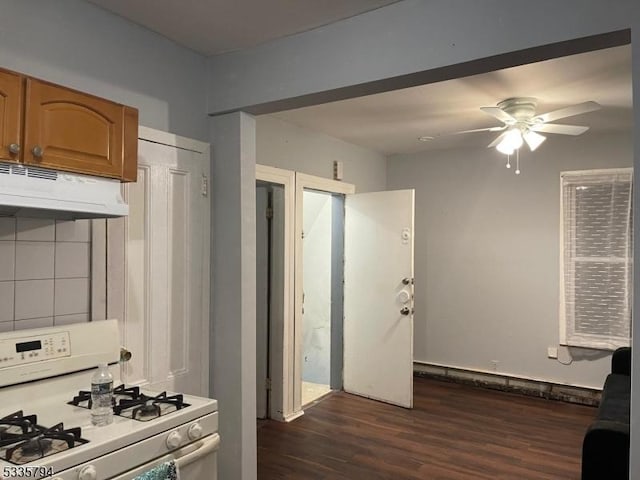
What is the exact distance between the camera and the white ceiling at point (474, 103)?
2.87m

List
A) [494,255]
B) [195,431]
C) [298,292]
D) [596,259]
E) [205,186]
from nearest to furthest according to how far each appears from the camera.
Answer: [195,431]
[205,186]
[298,292]
[596,259]
[494,255]

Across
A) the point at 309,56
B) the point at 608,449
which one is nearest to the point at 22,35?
the point at 309,56

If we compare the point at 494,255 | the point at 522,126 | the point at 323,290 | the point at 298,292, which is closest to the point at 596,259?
the point at 494,255

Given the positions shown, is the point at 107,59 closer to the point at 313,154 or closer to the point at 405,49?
the point at 405,49

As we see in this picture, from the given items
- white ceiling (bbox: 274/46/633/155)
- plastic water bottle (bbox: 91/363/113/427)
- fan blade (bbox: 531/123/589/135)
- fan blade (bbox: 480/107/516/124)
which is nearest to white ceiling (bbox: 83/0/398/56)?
white ceiling (bbox: 274/46/633/155)

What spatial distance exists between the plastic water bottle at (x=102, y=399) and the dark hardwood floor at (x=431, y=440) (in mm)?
1630

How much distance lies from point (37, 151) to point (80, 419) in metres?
0.95

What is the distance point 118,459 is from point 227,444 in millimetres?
1139

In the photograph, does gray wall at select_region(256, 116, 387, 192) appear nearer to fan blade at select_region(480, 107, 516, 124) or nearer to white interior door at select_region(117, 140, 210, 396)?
white interior door at select_region(117, 140, 210, 396)

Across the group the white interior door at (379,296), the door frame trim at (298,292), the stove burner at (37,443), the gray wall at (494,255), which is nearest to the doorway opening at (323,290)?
the white interior door at (379,296)

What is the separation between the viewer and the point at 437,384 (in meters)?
5.16

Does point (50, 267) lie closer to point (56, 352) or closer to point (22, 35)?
point (56, 352)

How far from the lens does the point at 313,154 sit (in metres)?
4.43

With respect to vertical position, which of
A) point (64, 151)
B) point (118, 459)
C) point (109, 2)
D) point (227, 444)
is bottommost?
point (227, 444)
